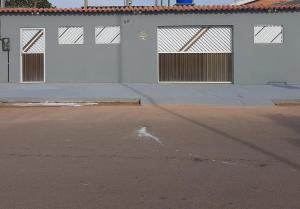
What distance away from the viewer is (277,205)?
541cm

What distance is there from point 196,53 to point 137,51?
258cm

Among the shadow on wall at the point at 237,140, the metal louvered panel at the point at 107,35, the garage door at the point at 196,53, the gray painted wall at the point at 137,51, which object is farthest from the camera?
the metal louvered panel at the point at 107,35

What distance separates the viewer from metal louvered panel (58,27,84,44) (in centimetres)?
2323

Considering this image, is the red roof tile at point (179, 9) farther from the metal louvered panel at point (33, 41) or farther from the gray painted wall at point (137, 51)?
the metal louvered panel at point (33, 41)

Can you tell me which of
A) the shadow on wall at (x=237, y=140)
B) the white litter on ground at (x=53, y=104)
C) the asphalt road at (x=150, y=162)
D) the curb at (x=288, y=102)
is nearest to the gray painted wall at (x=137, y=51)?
the curb at (x=288, y=102)

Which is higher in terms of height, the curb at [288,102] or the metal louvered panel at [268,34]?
the metal louvered panel at [268,34]

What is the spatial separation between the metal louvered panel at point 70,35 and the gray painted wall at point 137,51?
226mm

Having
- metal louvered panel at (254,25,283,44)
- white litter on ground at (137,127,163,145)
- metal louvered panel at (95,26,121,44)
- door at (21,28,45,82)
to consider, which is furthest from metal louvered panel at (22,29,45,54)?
white litter on ground at (137,127,163,145)

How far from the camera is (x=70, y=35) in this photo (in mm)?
23328

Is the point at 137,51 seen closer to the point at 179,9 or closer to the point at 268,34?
the point at 179,9

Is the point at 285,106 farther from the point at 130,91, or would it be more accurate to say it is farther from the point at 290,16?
the point at 290,16

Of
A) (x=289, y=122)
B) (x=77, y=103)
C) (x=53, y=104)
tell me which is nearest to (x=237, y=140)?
(x=289, y=122)

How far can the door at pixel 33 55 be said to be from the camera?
2338 centimetres

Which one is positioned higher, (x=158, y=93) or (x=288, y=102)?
(x=158, y=93)
